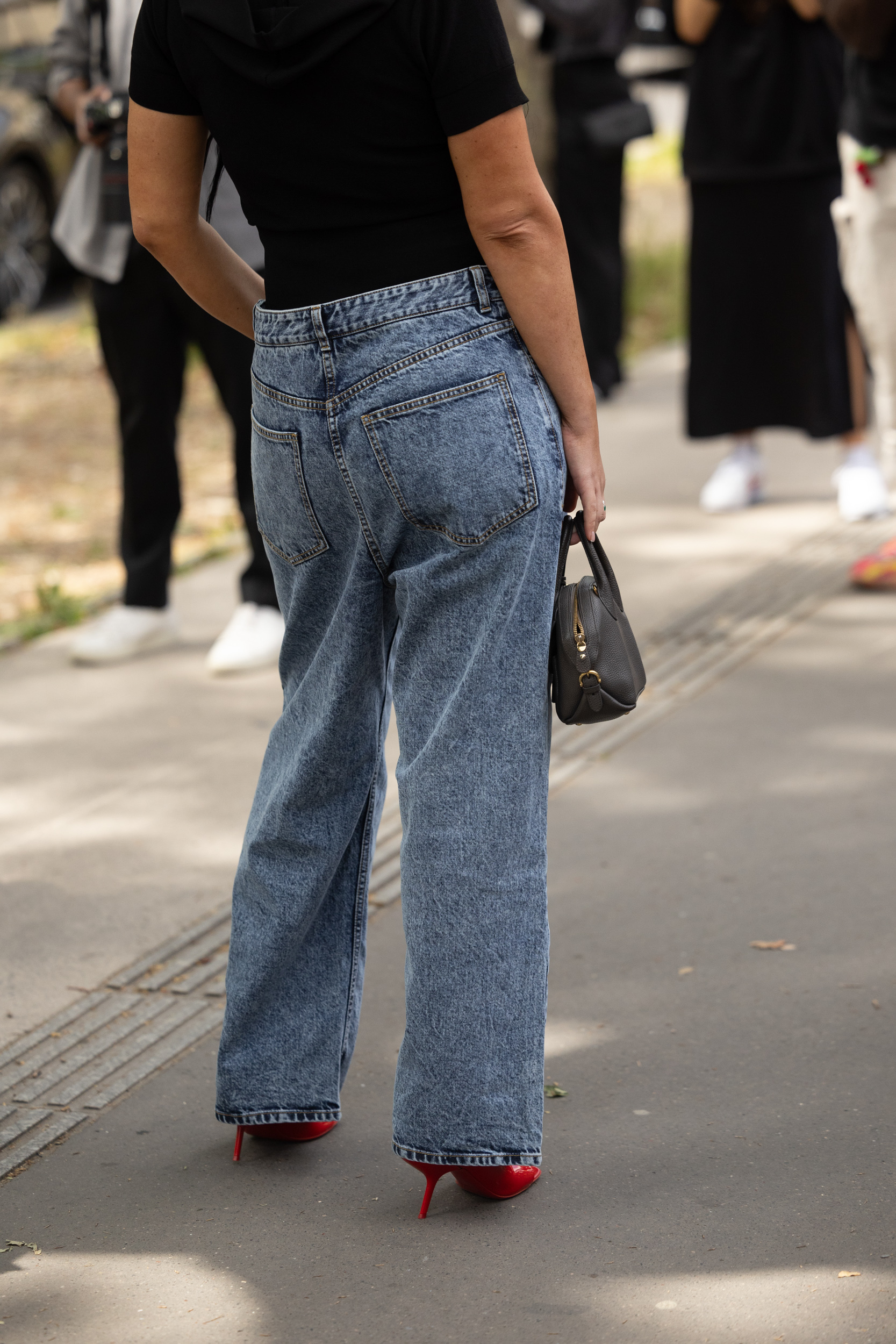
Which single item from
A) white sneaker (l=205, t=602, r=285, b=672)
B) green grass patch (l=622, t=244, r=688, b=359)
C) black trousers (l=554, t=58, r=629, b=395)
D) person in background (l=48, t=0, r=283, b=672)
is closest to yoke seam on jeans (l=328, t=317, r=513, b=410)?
person in background (l=48, t=0, r=283, b=672)

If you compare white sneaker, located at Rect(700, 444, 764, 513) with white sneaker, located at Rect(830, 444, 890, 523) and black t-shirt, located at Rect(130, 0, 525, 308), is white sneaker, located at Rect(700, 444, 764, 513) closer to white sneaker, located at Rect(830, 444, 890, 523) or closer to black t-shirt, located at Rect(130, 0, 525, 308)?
white sneaker, located at Rect(830, 444, 890, 523)

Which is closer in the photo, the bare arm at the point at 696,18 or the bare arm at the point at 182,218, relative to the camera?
the bare arm at the point at 182,218

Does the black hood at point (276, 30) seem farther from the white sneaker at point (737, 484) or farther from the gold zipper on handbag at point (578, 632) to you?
the white sneaker at point (737, 484)

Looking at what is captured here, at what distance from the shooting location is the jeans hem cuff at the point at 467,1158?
2414 millimetres

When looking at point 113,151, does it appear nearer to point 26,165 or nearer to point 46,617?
point 46,617

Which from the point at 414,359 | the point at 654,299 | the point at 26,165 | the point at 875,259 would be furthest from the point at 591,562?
the point at 26,165

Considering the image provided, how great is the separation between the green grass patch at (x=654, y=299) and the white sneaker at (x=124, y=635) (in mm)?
4749

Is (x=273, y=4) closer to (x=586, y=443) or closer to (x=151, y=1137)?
(x=586, y=443)

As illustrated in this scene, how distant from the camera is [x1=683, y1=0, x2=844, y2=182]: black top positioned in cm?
604

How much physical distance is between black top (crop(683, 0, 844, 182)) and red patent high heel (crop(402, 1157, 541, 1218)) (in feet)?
15.3

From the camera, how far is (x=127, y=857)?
3.84 metres

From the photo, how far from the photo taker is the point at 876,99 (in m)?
5.06

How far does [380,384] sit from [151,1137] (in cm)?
130

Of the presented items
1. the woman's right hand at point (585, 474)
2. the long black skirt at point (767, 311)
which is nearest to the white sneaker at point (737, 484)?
the long black skirt at point (767, 311)
